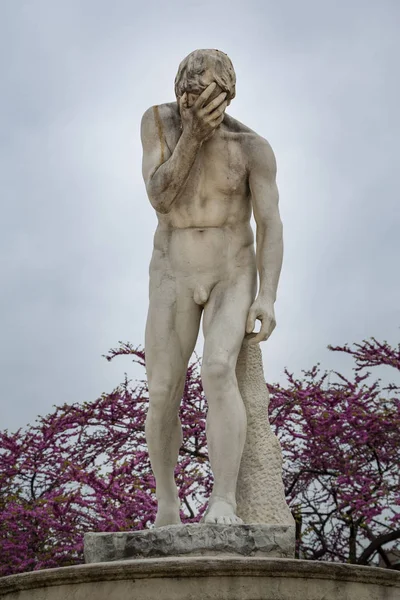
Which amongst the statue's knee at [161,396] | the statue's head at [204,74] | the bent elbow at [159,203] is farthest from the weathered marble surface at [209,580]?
the statue's head at [204,74]

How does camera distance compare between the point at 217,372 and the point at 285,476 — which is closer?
the point at 217,372

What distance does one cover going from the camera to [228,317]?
20.1ft

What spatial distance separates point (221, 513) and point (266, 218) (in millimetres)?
1935

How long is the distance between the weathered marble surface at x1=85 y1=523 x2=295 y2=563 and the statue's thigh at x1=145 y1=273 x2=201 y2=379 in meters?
1.09

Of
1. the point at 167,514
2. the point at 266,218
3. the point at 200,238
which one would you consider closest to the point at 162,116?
the point at 200,238

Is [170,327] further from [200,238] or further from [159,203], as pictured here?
[159,203]

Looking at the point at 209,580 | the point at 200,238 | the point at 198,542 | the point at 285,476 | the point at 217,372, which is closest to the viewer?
the point at 209,580

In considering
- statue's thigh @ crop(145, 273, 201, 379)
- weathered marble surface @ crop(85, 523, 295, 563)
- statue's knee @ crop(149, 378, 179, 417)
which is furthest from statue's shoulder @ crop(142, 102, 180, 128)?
weathered marble surface @ crop(85, 523, 295, 563)

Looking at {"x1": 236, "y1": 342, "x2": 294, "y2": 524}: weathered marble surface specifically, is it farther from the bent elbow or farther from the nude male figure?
the bent elbow

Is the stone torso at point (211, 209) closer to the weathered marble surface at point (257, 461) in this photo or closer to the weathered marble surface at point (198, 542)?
the weathered marble surface at point (257, 461)

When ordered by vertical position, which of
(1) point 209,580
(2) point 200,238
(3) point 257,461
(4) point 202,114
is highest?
(4) point 202,114

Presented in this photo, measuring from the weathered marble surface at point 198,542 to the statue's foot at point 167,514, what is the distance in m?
0.56

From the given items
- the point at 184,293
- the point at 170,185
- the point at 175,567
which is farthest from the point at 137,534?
the point at 170,185

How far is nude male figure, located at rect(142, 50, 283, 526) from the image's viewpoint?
6.19 meters
